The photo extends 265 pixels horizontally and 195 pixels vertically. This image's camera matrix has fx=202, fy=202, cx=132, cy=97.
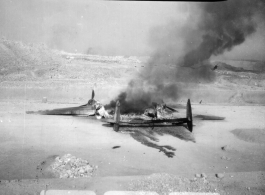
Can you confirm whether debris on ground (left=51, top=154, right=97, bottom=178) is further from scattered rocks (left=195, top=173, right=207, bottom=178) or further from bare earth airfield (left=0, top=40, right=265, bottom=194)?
scattered rocks (left=195, top=173, right=207, bottom=178)

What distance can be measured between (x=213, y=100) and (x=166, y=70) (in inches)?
763

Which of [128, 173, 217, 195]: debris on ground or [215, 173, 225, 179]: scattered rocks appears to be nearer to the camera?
[128, 173, 217, 195]: debris on ground

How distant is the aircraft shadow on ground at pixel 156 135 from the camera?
39.0 ft

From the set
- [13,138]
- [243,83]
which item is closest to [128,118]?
[13,138]

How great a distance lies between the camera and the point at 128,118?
54.7ft

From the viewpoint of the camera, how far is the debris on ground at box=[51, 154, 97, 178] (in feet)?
27.4

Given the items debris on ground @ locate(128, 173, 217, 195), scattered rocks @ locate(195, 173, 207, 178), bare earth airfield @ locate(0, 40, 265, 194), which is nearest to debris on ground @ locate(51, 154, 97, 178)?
bare earth airfield @ locate(0, 40, 265, 194)

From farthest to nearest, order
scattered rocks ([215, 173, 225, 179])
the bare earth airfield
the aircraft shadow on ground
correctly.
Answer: the aircraft shadow on ground, scattered rocks ([215, 173, 225, 179]), the bare earth airfield

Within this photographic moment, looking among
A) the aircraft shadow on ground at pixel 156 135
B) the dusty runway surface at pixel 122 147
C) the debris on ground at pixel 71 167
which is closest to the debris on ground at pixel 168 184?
the dusty runway surface at pixel 122 147

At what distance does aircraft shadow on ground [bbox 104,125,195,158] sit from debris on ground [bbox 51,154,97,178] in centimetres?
429

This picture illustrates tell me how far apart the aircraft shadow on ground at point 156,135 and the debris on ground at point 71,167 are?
4.29 meters

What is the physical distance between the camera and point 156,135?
45.5ft

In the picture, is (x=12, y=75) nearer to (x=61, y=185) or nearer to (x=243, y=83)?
(x=61, y=185)

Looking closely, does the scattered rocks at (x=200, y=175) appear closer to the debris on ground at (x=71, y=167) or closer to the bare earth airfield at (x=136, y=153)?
the bare earth airfield at (x=136, y=153)
